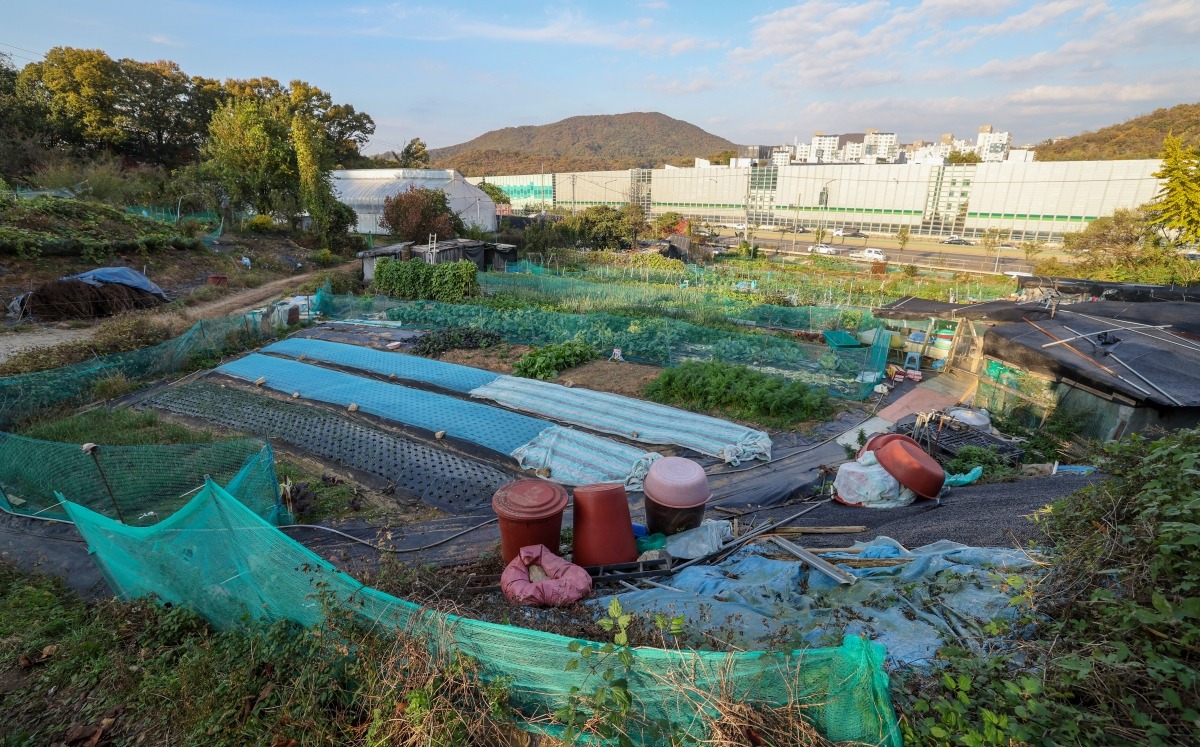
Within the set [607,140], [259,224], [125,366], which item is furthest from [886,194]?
[607,140]

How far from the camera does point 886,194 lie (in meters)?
49.4

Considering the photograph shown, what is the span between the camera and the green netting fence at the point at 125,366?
7711 millimetres

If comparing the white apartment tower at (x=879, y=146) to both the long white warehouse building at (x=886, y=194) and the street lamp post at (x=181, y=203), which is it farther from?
the street lamp post at (x=181, y=203)

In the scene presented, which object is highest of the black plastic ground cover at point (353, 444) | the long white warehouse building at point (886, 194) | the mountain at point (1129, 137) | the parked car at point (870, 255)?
the mountain at point (1129, 137)

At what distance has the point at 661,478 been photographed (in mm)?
4754

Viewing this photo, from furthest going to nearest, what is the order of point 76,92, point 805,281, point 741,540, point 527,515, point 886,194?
1. point 886,194
2. point 76,92
3. point 805,281
4. point 741,540
5. point 527,515

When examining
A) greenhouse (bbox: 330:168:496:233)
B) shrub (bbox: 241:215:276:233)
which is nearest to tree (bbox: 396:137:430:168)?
greenhouse (bbox: 330:168:496:233)

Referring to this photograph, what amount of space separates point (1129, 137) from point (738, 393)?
3141 inches

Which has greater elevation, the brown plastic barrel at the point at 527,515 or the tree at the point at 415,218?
the tree at the point at 415,218

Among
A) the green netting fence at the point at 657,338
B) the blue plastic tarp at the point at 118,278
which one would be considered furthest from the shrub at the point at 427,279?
the blue plastic tarp at the point at 118,278

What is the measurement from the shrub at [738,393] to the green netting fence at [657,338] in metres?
1.18

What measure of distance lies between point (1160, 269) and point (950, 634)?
2606 centimetres

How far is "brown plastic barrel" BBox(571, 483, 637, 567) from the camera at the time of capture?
423cm

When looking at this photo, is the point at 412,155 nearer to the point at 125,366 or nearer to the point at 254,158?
the point at 254,158
